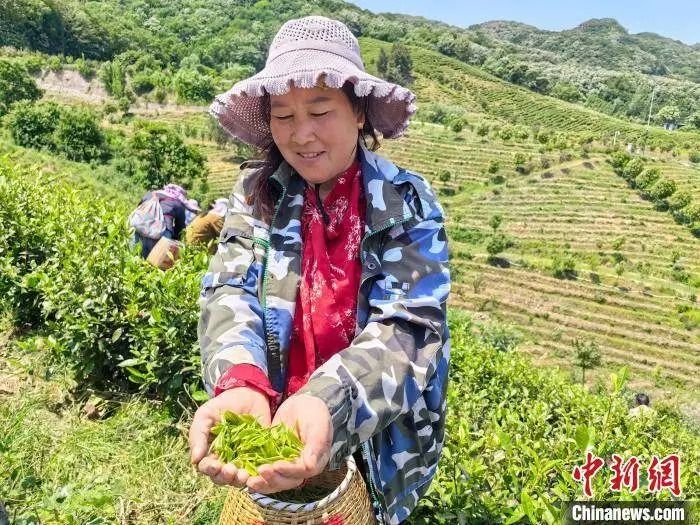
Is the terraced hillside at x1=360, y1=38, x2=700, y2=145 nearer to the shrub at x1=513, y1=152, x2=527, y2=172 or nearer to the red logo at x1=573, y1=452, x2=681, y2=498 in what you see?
the shrub at x1=513, y1=152, x2=527, y2=172

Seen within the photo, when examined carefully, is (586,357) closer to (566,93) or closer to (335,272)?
(335,272)

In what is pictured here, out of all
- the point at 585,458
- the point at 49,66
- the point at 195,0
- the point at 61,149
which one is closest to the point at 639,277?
the point at 61,149

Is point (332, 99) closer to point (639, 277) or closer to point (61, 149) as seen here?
point (61, 149)

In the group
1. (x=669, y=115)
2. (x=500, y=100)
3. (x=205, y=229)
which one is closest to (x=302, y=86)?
(x=205, y=229)

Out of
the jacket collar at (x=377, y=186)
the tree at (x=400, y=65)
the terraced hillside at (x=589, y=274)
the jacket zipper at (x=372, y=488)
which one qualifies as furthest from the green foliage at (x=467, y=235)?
the tree at (x=400, y=65)

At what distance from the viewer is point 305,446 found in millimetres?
1107

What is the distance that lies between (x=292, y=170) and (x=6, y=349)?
8.96ft

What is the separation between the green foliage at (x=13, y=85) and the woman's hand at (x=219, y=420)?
48.7 metres

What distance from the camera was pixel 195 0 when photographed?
374 ft

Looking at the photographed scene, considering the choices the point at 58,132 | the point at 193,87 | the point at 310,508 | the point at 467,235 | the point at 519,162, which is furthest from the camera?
the point at 193,87

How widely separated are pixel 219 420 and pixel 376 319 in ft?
1.45

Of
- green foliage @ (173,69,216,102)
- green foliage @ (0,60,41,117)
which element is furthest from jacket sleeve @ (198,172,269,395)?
green foliage @ (173,69,216,102)

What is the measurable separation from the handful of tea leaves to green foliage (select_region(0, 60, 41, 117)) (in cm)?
4879

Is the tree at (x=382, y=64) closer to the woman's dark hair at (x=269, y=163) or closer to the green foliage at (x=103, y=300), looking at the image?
the green foliage at (x=103, y=300)
